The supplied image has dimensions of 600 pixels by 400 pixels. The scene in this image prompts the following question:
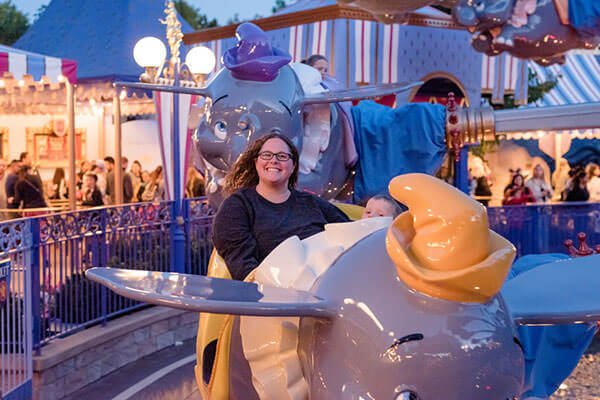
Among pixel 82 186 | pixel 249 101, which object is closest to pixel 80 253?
pixel 249 101

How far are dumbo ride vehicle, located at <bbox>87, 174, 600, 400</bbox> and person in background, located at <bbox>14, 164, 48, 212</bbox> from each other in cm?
1011

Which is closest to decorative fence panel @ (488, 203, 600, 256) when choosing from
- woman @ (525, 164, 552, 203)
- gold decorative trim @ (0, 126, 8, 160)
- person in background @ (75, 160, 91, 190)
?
woman @ (525, 164, 552, 203)

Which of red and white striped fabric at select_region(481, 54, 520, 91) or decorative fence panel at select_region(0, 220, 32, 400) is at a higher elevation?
red and white striped fabric at select_region(481, 54, 520, 91)

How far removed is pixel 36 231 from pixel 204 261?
3.14 meters

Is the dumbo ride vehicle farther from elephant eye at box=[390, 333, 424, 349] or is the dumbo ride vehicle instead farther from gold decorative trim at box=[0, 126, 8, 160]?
gold decorative trim at box=[0, 126, 8, 160]

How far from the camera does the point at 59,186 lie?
16.8 metres

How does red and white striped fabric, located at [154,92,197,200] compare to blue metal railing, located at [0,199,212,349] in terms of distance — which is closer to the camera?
blue metal railing, located at [0,199,212,349]

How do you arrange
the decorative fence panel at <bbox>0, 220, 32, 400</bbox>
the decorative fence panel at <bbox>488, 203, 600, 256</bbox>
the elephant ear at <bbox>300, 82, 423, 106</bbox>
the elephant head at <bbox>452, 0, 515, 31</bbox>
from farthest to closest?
the decorative fence panel at <bbox>488, 203, 600, 256</bbox> → the elephant head at <bbox>452, 0, 515, 31</bbox> → the decorative fence panel at <bbox>0, 220, 32, 400</bbox> → the elephant ear at <bbox>300, 82, 423, 106</bbox>

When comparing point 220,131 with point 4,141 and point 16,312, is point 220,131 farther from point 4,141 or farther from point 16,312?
point 4,141

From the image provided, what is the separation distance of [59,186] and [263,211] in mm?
14366

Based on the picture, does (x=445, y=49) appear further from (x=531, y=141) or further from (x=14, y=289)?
(x=14, y=289)

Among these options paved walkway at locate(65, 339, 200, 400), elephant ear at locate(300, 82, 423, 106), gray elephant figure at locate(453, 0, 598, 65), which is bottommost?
paved walkway at locate(65, 339, 200, 400)

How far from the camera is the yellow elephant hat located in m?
1.98

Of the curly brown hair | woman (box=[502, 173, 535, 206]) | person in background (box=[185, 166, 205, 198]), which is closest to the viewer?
the curly brown hair
